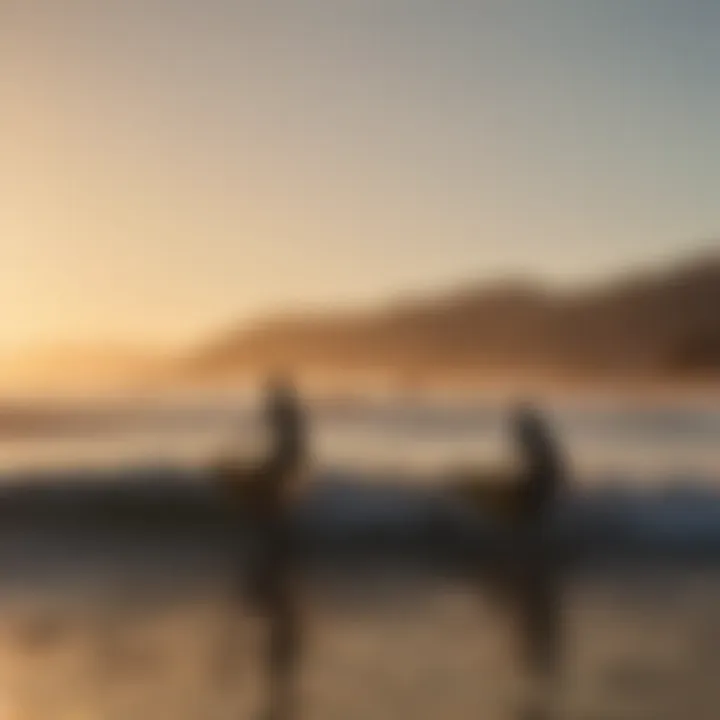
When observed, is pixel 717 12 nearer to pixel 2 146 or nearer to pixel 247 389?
pixel 247 389

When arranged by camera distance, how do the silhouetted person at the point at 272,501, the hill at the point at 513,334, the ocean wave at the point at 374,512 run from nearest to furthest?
the silhouetted person at the point at 272,501 < the hill at the point at 513,334 < the ocean wave at the point at 374,512

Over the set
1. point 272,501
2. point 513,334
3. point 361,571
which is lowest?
point 361,571

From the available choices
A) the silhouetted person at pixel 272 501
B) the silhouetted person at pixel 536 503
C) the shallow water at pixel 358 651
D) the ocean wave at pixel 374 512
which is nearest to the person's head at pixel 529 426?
the silhouetted person at pixel 536 503

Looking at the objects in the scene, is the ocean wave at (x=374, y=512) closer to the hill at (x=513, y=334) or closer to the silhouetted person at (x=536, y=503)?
the silhouetted person at (x=536, y=503)

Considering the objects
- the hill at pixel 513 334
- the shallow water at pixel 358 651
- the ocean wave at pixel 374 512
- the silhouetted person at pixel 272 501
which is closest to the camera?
the shallow water at pixel 358 651

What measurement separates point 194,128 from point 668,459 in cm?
118

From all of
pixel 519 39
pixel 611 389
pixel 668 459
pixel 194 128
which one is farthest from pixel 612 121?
pixel 194 128

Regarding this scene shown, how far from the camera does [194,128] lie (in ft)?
7.94

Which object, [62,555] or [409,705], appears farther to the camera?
[62,555]

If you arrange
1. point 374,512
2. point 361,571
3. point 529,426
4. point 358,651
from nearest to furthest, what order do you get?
point 358,651
point 361,571
point 529,426
point 374,512

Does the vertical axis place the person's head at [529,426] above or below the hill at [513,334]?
below

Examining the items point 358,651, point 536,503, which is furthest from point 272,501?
point 358,651

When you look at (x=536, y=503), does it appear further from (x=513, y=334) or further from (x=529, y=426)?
(x=513, y=334)

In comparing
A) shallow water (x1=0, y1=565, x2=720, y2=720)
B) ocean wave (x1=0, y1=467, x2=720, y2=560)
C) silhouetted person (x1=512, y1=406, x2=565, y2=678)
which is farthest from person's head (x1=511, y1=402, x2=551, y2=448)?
shallow water (x1=0, y1=565, x2=720, y2=720)
